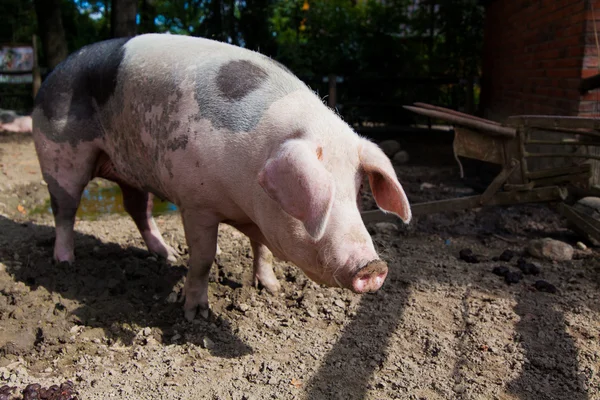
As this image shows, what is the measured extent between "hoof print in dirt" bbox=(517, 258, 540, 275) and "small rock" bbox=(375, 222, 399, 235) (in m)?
1.24

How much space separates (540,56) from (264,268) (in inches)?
203

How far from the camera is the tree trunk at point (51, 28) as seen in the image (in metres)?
12.5

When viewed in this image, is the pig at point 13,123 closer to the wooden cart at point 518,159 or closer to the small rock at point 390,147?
the small rock at point 390,147

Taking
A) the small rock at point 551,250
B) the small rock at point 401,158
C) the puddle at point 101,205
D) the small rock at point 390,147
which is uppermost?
the small rock at point 390,147

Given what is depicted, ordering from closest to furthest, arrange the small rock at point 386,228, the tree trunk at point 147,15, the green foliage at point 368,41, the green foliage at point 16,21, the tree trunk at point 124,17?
the small rock at point 386,228 < the tree trunk at point 124,17 < the green foliage at point 368,41 < the tree trunk at point 147,15 < the green foliage at point 16,21

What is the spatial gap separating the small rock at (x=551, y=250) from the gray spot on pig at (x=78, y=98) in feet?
11.6

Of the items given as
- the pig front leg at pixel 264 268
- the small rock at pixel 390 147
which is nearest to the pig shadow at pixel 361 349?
the pig front leg at pixel 264 268

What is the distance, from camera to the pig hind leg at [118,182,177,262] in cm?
457

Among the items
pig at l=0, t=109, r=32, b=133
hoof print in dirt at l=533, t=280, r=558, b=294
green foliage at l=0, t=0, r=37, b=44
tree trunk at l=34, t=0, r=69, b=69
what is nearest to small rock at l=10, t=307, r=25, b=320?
hoof print in dirt at l=533, t=280, r=558, b=294

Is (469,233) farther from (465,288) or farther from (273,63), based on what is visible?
(273,63)

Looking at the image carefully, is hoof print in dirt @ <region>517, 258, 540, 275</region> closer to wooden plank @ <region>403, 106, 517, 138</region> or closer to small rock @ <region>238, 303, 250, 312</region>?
wooden plank @ <region>403, 106, 517, 138</region>

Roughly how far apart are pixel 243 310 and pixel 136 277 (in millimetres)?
936

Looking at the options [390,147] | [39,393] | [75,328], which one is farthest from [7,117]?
[39,393]

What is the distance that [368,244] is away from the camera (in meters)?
2.63
